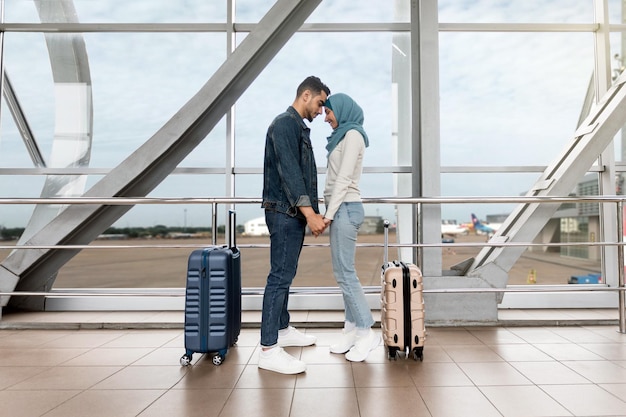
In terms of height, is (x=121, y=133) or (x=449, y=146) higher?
(x=121, y=133)

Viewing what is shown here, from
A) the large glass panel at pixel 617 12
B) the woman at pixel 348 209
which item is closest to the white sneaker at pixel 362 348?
the woman at pixel 348 209

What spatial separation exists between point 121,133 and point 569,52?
4818 millimetres

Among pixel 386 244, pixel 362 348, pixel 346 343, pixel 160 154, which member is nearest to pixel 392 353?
pixel 362 348

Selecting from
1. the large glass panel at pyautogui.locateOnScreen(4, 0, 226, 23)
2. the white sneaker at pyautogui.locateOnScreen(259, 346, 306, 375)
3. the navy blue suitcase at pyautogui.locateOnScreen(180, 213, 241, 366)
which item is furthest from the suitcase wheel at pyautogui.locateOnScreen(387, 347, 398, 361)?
the large glass panel at pyautogui.locateOnScreen(4, 0, 226, 23)

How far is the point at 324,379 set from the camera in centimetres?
188

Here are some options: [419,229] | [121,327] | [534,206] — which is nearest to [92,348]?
[121,327]

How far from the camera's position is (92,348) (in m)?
2.45

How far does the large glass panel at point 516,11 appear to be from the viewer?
3986 millimetres

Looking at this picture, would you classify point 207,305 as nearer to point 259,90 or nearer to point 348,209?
point 348,209

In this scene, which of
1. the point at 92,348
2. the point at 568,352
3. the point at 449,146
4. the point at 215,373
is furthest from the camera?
the point at 449,146

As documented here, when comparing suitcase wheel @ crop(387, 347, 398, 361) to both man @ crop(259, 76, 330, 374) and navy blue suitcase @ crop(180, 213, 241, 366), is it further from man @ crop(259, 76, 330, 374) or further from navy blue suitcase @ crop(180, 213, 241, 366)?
navy blue suitcase @ crop(180, 213, 241, 366)

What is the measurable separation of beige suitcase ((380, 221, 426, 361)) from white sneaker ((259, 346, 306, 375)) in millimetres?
514

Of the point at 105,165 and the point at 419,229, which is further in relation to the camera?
the point at 105,165

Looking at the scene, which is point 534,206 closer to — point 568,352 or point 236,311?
point 568,352
